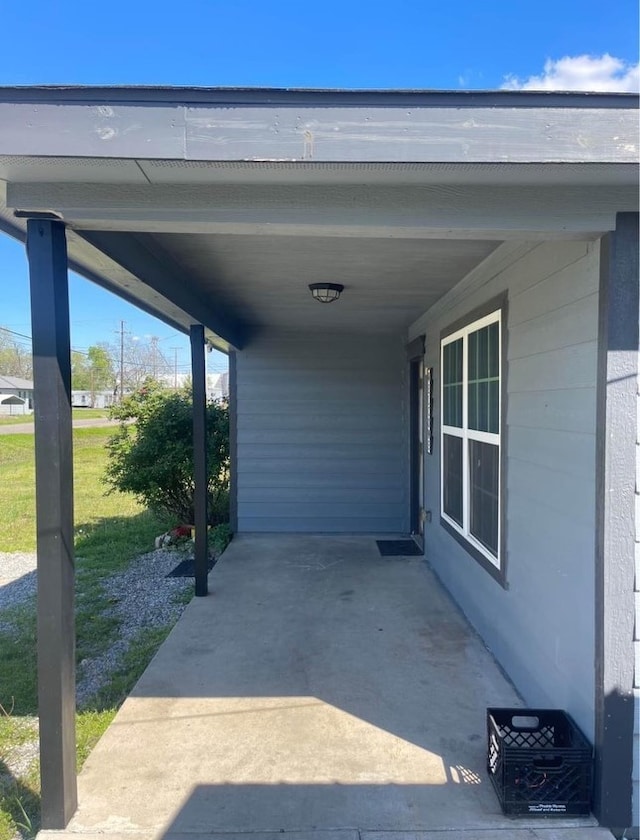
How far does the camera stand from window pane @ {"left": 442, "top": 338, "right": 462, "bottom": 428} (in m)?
4.23

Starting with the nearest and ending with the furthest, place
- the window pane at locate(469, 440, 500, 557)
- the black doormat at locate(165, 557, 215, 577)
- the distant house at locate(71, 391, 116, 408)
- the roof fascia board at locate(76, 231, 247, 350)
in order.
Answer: the roof fascia board at locate(76, 231, 247, 350), the window pane at locate(469, 440, 500, 557), the black doormat at locate(165, 557, 215, 577), the distant house at locate(71, 391, 116, 408)

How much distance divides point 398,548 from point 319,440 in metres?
1.67

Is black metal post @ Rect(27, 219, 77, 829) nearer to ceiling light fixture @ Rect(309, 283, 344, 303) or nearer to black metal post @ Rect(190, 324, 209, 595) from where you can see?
ceiling light fixture @ Rect(309, 283, 344, 303)

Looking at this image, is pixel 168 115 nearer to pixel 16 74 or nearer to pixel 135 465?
pixel 16 74

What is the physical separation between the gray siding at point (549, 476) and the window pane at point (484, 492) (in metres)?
0.28

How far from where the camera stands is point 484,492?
3.60 meters

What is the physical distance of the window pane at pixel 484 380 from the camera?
3373 mm

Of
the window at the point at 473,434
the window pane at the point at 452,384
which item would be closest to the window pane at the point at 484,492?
the window at the point at 473,434

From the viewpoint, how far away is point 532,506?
8.91 ft

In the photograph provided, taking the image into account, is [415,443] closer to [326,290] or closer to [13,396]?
[326,290]

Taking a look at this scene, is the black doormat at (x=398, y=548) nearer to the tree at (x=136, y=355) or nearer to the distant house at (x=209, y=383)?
the distant house at (x=209, y=383)

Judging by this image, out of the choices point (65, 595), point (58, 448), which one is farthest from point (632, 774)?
point (58, 448)

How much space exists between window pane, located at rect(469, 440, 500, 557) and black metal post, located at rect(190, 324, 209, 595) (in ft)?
7.12

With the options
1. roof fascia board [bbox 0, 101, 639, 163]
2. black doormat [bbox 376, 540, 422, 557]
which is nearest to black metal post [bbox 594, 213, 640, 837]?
roof fascia board [bbox 0, 101, 639, 163]
